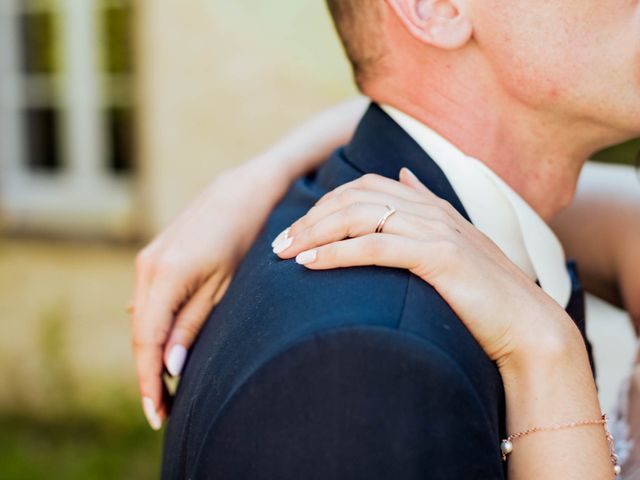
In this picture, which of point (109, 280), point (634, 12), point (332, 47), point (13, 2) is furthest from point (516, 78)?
point (13, 2)

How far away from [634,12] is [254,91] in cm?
347

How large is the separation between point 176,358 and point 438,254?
2.20 ft

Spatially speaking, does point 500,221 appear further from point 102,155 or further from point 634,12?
point 102,155

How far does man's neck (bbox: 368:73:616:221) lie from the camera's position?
171 cm

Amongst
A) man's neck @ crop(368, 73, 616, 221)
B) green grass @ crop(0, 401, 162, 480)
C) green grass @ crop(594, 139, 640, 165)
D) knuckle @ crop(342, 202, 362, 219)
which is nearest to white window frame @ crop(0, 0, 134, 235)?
green grass @ crop(0, 401, 162, 480)

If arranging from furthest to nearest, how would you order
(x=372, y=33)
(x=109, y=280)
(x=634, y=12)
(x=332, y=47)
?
(x=109, y=280), (x=332, y=47), (x=372, y=33), (x=634, y=12)

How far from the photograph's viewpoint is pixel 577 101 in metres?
1.66

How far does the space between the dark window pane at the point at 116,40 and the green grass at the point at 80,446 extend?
192 centimetres

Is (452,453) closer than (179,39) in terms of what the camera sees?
Yes

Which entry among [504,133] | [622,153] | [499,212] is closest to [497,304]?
[499,212]

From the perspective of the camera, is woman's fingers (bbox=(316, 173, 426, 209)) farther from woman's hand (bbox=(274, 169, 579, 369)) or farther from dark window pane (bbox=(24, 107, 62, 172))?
dark window pane (bbox=(24, 107, 62, 172))

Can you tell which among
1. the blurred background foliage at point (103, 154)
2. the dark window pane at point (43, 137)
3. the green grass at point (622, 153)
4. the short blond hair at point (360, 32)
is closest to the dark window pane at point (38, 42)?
the blurred background foliage at point (103, 154)

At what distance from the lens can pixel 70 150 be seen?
5.70 metres

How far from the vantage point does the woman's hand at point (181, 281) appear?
180 cm
